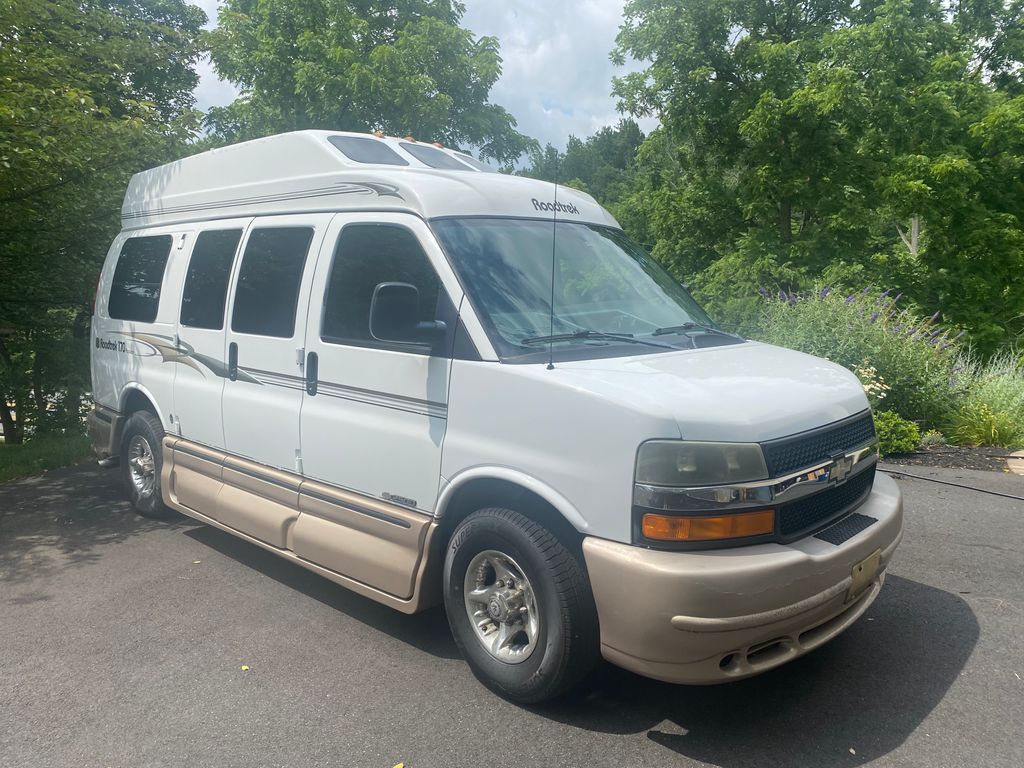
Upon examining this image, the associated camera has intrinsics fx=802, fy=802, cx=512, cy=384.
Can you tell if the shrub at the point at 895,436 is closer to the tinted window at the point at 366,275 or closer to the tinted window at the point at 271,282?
the tinted window at the point at 366,275

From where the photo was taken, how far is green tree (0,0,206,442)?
22.6 ft

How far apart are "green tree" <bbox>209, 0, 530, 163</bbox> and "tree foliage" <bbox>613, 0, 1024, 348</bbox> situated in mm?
3676

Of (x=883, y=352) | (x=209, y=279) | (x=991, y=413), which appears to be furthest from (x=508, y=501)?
(x=991, y=413)

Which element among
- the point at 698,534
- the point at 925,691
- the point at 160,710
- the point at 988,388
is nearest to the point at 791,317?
the point at 988,388

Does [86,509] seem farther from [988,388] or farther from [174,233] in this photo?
[988,388]

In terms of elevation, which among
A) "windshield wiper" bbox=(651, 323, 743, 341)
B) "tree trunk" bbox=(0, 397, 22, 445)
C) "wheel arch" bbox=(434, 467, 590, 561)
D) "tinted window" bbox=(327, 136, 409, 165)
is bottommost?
"tree trunk" bbox=(0, 397, 22, 445)

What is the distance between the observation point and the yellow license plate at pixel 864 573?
3.38 metres

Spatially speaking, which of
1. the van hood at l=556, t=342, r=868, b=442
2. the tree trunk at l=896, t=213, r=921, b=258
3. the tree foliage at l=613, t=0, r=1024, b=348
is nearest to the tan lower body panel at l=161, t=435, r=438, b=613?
the van hood at l=556, t=342, r=868, b=442

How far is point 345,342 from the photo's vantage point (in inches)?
166

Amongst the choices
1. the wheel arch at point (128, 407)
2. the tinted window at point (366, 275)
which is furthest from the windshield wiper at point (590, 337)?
the wheel arch at point (128, 407)

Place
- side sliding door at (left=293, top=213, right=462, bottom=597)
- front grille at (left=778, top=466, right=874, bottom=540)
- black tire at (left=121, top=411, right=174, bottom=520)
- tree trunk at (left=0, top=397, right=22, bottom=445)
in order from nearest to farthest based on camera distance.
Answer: front grille at (left=778, top=466, right=874, bottom=540), side sliding door at (left=293, top=213, right=462, bottom=597), black tire at (left=121, top=411, right=174, bottom=520), tree trunk at (left=0, top=397, right=22, bottom=445)

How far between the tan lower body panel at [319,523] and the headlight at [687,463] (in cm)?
125

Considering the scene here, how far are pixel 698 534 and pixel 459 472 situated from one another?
1148 mm

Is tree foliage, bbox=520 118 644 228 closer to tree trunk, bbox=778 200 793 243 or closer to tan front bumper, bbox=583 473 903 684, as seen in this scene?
tree trunk, bbox=778 200 793 243
